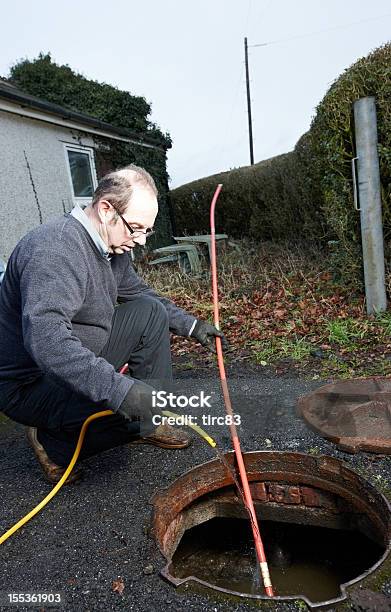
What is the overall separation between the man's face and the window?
7472 millimetres

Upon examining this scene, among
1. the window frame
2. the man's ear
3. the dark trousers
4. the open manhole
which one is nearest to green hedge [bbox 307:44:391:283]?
the dark trousers

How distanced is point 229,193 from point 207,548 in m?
9.53

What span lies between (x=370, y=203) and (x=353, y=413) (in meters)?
2.33

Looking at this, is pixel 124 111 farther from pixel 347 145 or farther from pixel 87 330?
pixel 87 330

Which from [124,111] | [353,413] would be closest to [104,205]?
[353,413]

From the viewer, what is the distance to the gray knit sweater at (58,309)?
1.82 m

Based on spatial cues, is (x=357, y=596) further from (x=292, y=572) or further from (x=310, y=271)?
(x=310, y=271)

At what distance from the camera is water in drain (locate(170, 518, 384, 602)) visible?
232cm

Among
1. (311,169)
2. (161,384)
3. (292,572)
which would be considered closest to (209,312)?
(311,169)

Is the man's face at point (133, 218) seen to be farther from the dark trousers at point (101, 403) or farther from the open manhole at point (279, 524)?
the open manhole at point (279, 524)

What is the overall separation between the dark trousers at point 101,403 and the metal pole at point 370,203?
262 cm

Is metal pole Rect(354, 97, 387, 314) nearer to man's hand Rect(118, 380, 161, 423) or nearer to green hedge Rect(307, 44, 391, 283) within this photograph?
green hedge Rect(307, 44, 391, 283)

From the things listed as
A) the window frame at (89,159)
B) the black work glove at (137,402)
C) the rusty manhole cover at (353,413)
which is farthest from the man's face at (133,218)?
the window frame at (89,159)

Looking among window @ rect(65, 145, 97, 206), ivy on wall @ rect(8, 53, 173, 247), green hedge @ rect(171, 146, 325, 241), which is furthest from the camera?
ivy on wall @ rect(8, 53, 173, 247)
